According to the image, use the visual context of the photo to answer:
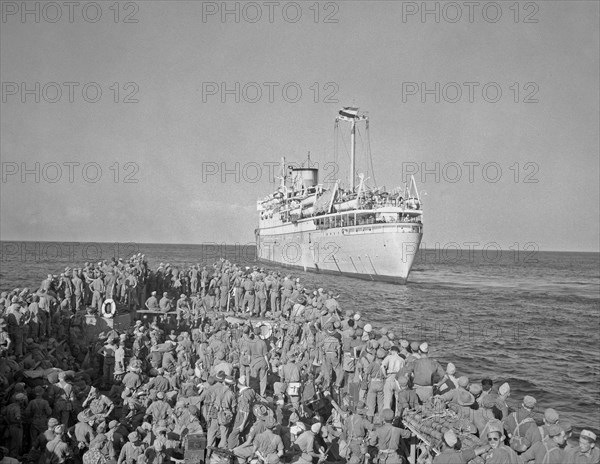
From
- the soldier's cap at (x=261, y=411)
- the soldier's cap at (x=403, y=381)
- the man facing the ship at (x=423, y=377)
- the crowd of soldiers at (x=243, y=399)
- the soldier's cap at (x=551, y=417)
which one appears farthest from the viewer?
the man facing the ship at (x=423, y=377)

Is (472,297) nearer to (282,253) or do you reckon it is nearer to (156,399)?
(282,253)

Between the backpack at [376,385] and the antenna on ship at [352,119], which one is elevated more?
the antenna on ship at [352,119]

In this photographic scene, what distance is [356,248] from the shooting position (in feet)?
199

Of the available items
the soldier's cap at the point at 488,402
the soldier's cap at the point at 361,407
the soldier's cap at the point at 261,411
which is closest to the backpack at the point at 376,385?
the soldier's cap at the point at 361,407

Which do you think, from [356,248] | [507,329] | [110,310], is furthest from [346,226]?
[110,310]

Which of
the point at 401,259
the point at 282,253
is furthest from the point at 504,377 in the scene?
the point at 282,253

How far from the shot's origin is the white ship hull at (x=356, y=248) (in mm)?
53406

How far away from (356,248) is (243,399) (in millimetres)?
52361

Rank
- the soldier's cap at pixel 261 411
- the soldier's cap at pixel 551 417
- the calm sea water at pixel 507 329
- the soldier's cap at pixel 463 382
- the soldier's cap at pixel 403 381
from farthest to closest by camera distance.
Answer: the calm sea water at pixel 507 329
the soldier's cap at pixel 403 381
the soldier's cap at pixel 463 382
the soldier's cap at pixel 261 411
the soldier's cap at pixel 551 417

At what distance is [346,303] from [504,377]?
21.5 meters

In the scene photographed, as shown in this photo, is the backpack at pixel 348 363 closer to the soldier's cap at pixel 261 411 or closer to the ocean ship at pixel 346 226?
the soldier's cap at pixel 261 411

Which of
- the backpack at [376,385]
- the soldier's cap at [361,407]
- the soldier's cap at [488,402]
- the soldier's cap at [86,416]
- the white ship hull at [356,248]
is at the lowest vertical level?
the soldier's cap at [361,407]

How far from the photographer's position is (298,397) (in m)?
10.7

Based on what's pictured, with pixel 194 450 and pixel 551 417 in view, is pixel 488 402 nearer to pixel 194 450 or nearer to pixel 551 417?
pixel 551 417
